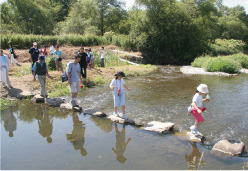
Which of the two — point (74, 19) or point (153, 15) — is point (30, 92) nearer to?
point (153, 15)

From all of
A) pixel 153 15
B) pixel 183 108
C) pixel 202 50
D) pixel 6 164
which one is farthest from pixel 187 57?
pixel 6 164

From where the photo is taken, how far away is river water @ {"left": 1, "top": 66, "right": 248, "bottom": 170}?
16.6 ft

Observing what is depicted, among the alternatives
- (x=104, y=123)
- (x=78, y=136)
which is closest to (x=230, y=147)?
(x=104, y=123)

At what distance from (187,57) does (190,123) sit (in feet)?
88.5

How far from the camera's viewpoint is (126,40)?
32938 mm

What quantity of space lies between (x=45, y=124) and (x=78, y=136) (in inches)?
65.1

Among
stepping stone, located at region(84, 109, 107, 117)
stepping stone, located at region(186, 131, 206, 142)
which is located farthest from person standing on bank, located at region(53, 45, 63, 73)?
stepping stone, located at region(186, 131, 206, 142)

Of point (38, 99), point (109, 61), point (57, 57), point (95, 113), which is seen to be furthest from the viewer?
point (109, 61)

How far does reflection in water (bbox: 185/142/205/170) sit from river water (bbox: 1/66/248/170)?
22 millimetres

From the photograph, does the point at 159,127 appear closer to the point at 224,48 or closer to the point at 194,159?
the point at 194,159

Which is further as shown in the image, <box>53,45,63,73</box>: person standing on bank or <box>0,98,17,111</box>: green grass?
<box>53,45,63,73</box>: person standing on bank

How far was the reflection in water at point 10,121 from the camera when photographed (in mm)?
7000

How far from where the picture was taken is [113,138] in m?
6.43

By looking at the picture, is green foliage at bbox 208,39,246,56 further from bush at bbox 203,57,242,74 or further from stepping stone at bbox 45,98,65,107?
stepping stone at bbox 45,98,65,107
